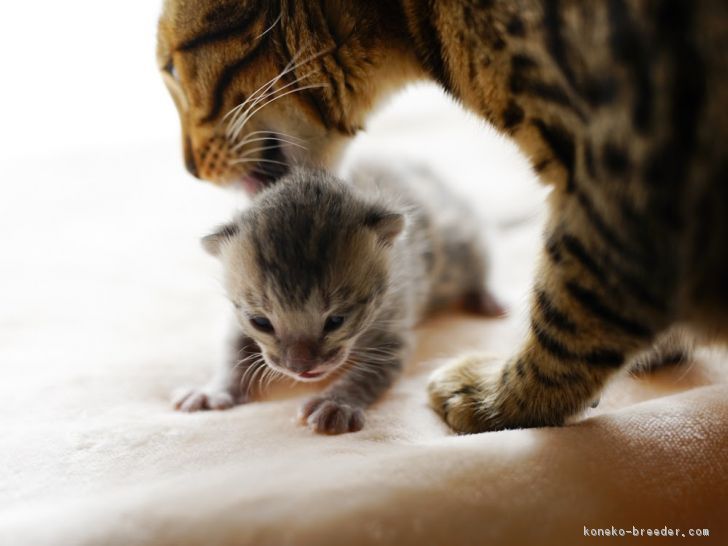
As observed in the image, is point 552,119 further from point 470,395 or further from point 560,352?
point 470,395

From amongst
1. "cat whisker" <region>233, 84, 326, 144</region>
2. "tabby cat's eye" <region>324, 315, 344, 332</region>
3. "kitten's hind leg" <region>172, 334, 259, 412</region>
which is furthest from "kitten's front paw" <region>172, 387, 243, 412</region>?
"cat whisker" <region>233, 84, 326, 144</region>

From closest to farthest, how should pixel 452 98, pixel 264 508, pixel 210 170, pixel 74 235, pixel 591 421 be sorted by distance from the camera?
pixel 264 508 → pixel 591 421 → pixel 452 98 → pixel 210 170 → pixel 74 235

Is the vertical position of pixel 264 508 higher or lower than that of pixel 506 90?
lower

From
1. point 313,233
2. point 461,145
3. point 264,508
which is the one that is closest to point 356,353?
point 313,233

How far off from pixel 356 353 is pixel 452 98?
0.62 m

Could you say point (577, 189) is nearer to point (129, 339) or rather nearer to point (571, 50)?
point (571, 50)

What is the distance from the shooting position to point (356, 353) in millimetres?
1756

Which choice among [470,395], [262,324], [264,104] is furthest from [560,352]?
[264,104]

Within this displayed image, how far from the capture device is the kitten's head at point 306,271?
4.94 feet

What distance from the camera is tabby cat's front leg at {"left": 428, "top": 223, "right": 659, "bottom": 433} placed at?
3.95 ft

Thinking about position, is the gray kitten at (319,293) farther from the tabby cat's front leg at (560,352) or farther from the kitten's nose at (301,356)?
the tabby cat's front leg at (560,352)

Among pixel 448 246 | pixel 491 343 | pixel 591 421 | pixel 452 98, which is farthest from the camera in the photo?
pixel 448 246

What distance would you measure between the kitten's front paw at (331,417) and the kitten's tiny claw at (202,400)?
24 cm

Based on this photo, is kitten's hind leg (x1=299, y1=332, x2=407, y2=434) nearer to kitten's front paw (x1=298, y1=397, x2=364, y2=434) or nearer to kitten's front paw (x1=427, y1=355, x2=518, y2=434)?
kitten's front paw (x1=298, y1=397, x2=364, y2=434)
